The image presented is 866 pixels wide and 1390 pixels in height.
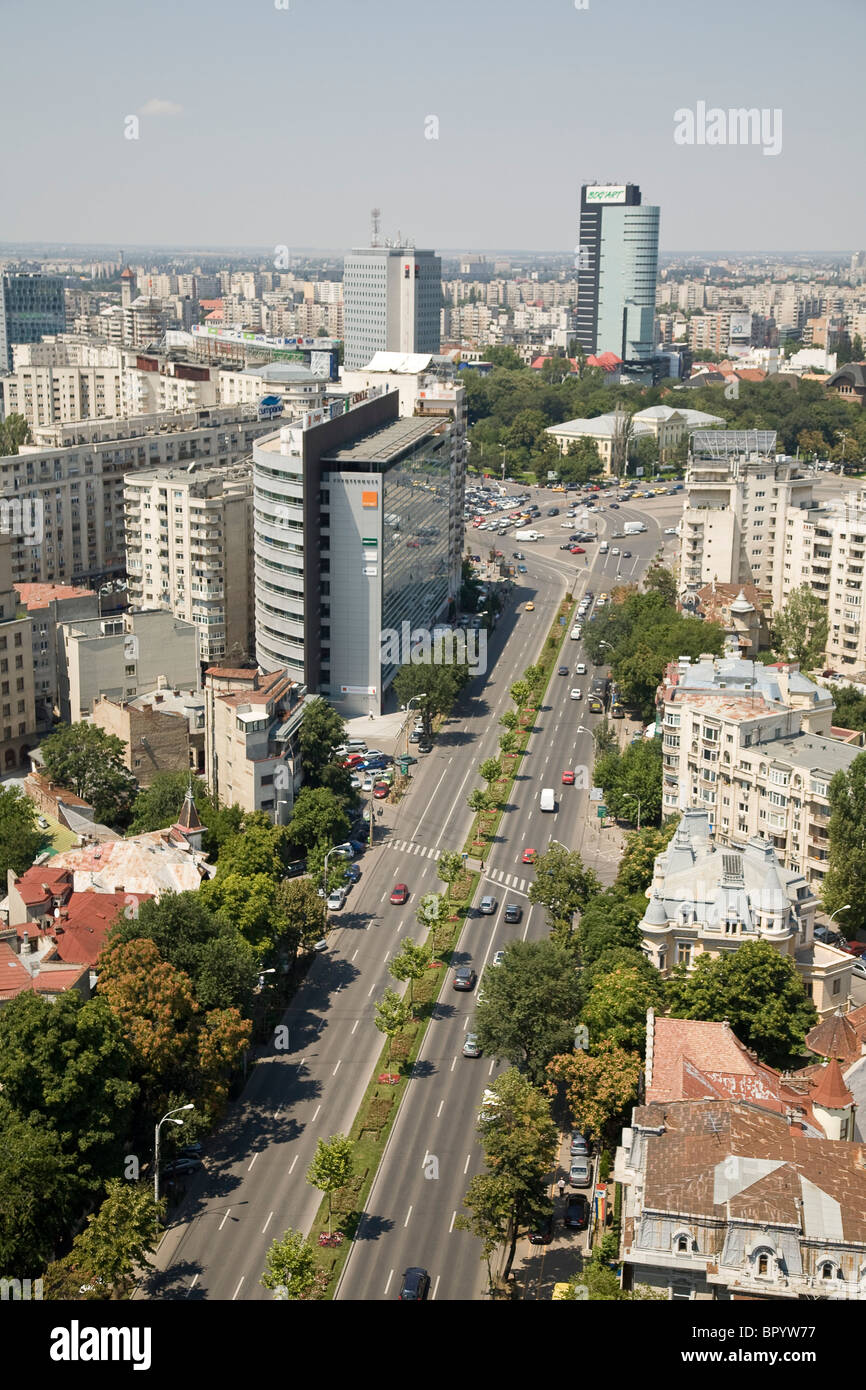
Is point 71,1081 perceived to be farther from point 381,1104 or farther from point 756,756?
point 756,756

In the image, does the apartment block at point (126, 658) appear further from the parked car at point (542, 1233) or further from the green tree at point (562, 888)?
the parked car at point (542, 1233)

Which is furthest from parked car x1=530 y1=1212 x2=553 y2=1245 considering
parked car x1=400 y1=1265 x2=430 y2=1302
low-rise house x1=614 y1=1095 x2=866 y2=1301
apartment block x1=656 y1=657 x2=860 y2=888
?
apartment block x1=656 y1=657 x2=860 y2=888

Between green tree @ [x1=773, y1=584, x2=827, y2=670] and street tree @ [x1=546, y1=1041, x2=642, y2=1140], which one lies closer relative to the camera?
street tree @ [x1=546, y1=1041, x2=642, y2=1140]

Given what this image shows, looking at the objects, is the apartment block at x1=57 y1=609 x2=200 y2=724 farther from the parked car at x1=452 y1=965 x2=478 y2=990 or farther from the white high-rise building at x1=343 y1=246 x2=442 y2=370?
the white high-rise building at x1=343 y1=246 x2=442 y2=370

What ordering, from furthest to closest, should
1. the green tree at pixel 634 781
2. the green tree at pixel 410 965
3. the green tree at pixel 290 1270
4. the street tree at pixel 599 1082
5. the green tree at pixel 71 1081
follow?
the green tree at pixel 634 781
the green tree at pixel 410 965
the street tree at pixel 599 1082
the green tree at pixel 71 1081
the green tree at pixel 290 1270

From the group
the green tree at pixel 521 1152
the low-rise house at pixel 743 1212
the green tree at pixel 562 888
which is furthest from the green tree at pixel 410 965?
the low-rise house at pixel 743 1212

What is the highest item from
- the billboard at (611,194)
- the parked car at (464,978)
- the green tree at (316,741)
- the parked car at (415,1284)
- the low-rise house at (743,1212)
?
the billboard at (611,194)
